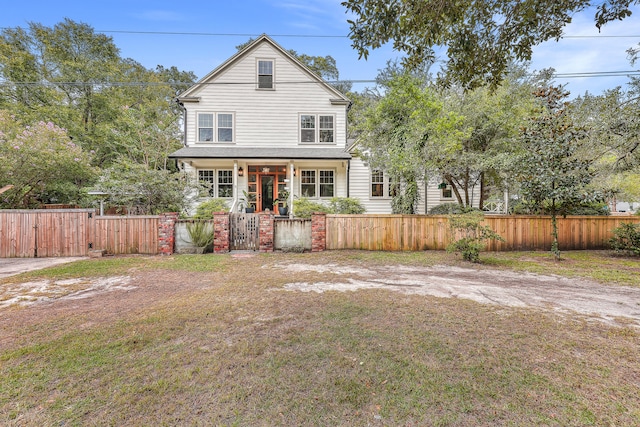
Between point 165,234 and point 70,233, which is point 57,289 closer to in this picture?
point 165,234

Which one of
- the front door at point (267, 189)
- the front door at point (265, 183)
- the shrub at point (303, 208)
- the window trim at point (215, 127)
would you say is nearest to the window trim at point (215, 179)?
the front door at point (265, 183)

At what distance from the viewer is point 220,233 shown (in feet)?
29.1

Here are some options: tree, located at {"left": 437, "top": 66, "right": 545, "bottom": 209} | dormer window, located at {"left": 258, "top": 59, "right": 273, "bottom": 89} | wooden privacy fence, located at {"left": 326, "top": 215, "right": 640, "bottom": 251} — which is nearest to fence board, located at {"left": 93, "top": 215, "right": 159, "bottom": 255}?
wooden privacy fence, located at {"left": 326, "top": 215, "right": 640, "bottom": 251}

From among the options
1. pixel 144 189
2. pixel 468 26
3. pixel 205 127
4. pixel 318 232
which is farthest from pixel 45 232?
pixel 468 26

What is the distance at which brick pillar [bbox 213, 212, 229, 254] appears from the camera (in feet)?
29.1

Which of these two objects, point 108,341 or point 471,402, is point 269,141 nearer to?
point 108,341

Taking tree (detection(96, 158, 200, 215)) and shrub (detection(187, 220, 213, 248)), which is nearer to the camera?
shrub (detection(187, 220, 213, 248))

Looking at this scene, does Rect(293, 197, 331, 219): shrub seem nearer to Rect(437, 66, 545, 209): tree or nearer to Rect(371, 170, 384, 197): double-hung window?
Rect(371, 170, 384, 197): double-hung window

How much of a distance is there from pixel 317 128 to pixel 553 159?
969cm

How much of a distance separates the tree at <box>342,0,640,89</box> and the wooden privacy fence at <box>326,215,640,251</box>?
209 inches

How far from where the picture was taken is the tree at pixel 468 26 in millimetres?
3826

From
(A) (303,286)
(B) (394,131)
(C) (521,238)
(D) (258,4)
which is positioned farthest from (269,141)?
(C) (521,238)

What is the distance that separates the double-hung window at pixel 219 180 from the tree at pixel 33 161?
4693mm

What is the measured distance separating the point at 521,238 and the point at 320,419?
33.9 ft
